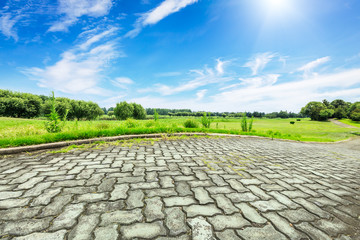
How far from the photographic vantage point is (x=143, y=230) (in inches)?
60.5

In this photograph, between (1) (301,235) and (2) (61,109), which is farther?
(2) (61,109)

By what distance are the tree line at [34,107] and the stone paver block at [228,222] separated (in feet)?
133

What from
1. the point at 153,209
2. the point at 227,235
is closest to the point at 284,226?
the point at 227,235

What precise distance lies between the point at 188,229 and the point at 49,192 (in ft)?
6.88

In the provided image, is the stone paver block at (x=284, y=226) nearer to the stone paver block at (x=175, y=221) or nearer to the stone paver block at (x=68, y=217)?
the stone paver block at (x=175, y=221)

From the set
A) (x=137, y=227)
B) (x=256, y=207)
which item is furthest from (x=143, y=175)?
(x=256, y=207)

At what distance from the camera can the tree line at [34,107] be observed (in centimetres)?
3925

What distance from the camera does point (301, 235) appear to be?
1.62 meters

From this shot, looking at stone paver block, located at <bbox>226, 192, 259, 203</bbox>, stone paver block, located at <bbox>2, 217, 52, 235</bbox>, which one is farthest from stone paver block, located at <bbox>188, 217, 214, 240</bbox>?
stone paver block, located at <bbox>2, 217, 52, 235</bbox>

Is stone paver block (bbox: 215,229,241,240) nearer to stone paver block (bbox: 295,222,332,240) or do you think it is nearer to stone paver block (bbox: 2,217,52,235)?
stone paver block (bbox: 295,222,332,240)

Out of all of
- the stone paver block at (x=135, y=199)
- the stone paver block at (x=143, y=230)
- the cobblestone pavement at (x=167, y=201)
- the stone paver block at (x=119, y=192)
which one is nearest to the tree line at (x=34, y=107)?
the cobblestone pavement at (x=167, y=201)

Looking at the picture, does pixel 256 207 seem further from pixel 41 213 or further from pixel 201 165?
pixel 41 213

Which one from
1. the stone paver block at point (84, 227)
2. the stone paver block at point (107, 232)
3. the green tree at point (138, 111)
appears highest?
the green tree at point (138, 111)

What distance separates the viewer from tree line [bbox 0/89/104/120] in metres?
39.2
